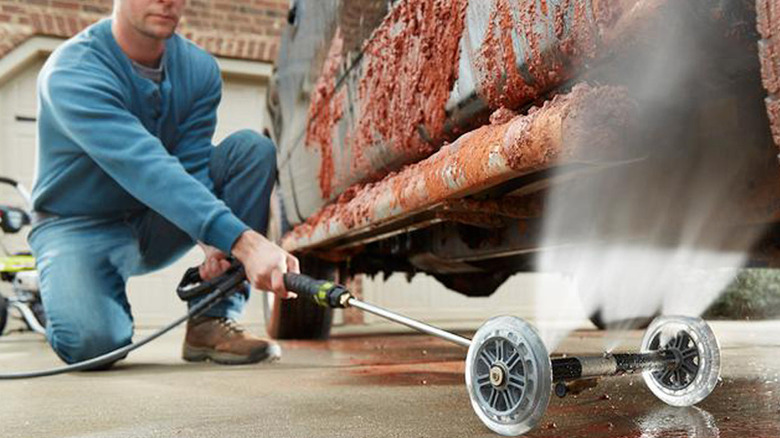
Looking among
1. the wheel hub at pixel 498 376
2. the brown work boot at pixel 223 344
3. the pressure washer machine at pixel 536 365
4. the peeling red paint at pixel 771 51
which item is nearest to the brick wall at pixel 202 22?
the brown work boot at pixel 223 344

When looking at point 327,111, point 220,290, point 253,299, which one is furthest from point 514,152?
point 253,299

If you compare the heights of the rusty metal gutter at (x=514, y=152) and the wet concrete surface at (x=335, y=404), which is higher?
the rusty metal gutter at (x=514, y=152)

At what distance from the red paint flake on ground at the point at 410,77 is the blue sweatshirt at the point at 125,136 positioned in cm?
39

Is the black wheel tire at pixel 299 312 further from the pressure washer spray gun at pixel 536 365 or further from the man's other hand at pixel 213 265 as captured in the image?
the pressure washer spray gun at pixel 536 365

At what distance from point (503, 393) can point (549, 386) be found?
89 millimetres

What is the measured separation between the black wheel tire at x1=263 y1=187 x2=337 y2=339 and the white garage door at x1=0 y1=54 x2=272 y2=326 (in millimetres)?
2632

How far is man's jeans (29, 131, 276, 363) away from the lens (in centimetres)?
222

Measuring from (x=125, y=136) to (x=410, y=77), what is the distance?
793 mm

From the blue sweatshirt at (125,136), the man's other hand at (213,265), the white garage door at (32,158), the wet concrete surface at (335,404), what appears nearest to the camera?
the wet concrete surface at (335,404)

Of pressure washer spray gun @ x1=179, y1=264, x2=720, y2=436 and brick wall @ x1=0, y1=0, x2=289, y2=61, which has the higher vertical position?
brick wall @ x1=0, y1=0, x2=289, y2=61

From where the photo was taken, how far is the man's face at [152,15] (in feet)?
6.83

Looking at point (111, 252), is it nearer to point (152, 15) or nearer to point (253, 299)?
point (152, 15)

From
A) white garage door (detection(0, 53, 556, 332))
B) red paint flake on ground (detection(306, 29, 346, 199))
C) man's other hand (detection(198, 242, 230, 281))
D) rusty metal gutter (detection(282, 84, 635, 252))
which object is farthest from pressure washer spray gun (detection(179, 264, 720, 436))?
white garage door (detection(0, 53, 556, 332))

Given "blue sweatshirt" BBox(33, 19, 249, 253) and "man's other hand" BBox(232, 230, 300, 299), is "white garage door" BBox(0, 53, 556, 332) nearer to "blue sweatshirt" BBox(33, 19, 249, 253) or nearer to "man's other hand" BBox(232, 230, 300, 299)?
"blue sweatshirt" BBox(33, 19, 249, 253)
